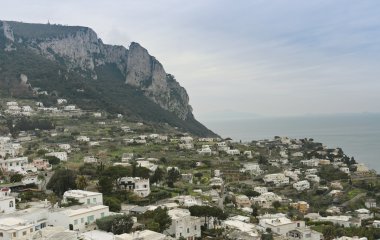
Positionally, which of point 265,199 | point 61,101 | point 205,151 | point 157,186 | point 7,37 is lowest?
point 265,199

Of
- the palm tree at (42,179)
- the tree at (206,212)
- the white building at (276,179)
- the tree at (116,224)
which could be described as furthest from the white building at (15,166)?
the white building at (276,179)

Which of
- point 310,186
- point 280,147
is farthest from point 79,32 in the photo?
point 310,186

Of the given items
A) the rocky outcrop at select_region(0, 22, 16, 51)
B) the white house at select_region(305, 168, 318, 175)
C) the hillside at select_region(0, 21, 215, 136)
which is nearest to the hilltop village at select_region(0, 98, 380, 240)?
the white house at select_region(305, 168, 318, 175)

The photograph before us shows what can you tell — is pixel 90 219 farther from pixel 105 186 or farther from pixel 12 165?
pixel 12 165

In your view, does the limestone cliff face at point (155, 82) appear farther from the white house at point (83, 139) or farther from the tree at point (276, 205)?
the tree at point (276, 205)

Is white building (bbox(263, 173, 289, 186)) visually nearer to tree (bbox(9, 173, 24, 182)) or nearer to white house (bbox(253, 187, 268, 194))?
white house (bbox(253, 187, 268, 194))

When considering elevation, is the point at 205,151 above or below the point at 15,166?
below

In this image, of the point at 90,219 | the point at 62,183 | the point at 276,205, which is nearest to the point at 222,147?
the point at 276,205
